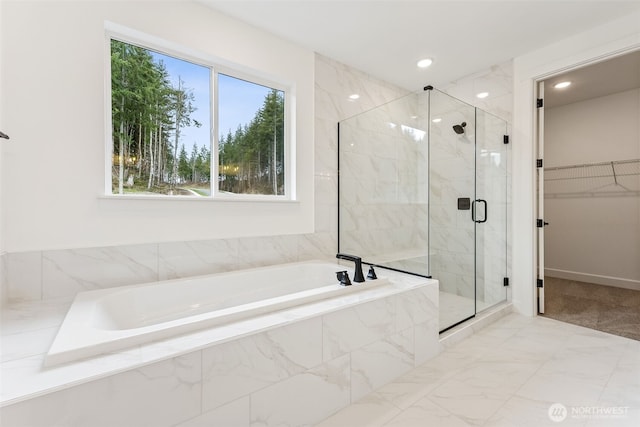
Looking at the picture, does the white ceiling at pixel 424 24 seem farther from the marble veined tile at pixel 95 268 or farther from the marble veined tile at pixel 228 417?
the marble veined tile at pixel 228 417

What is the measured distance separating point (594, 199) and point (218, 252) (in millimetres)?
4790

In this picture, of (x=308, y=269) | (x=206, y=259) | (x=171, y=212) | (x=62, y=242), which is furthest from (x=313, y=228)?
(x=62, y=242)

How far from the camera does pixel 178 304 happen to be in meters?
1.96

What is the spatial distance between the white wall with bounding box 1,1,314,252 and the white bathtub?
14.4 inches

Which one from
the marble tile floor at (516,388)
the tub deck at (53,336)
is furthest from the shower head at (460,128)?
the tub deck at (53,336)

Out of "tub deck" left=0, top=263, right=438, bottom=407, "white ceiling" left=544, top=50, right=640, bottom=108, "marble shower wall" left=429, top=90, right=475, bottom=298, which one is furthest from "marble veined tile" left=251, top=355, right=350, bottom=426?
"white ceiling" left=544, top=50, right=640, bottom=108

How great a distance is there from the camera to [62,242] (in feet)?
5.63

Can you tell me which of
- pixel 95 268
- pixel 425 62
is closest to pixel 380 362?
pixel 95 268

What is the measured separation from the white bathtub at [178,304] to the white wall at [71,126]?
0.37 metres

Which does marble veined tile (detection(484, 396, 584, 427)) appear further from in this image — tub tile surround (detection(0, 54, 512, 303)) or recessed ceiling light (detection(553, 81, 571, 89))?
recessed ceiling light (detection(553, 81, 571, 89))

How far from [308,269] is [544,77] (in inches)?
111

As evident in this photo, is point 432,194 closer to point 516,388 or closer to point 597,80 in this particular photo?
point 516,388

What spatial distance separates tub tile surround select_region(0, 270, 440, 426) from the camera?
909mm

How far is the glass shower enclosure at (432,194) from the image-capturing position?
2643 mm
